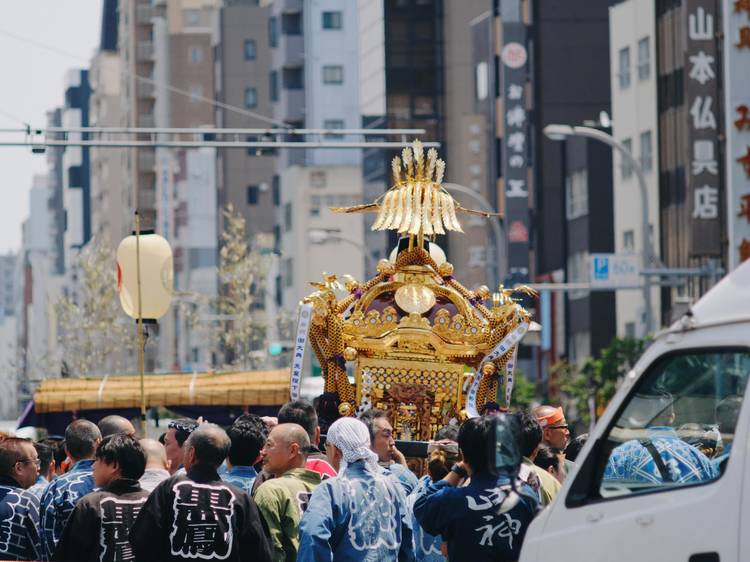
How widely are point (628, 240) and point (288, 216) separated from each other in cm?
3595

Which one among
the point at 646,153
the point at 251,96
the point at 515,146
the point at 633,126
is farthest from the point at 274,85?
the point at 646,153

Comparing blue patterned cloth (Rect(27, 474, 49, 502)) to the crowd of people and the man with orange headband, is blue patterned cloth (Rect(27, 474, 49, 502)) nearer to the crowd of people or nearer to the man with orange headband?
the crowd of people

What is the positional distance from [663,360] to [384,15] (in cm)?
7381

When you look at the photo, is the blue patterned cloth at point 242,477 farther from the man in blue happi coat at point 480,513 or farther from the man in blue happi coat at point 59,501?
the man in blue happi coat at point 480,513

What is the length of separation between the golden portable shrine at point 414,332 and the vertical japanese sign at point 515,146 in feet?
145

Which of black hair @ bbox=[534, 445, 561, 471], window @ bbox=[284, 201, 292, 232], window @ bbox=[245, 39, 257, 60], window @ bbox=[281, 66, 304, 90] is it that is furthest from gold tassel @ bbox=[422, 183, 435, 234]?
window @ bbox=[245, 39, 257, 60]

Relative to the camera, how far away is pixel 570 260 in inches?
2296

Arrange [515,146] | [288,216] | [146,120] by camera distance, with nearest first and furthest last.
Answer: [515,146] → [288,216] → [146,120]

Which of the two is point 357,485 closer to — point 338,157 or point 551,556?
point 551,556

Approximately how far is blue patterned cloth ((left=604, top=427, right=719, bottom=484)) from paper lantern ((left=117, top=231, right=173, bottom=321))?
11241 mm

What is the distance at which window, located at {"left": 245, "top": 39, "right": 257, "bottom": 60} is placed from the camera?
3767 inches

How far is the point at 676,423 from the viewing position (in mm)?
6992

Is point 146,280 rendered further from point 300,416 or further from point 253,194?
point 253,194

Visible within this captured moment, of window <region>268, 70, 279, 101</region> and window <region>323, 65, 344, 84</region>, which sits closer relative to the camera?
window <region>323, 65, 344, 84</region>
